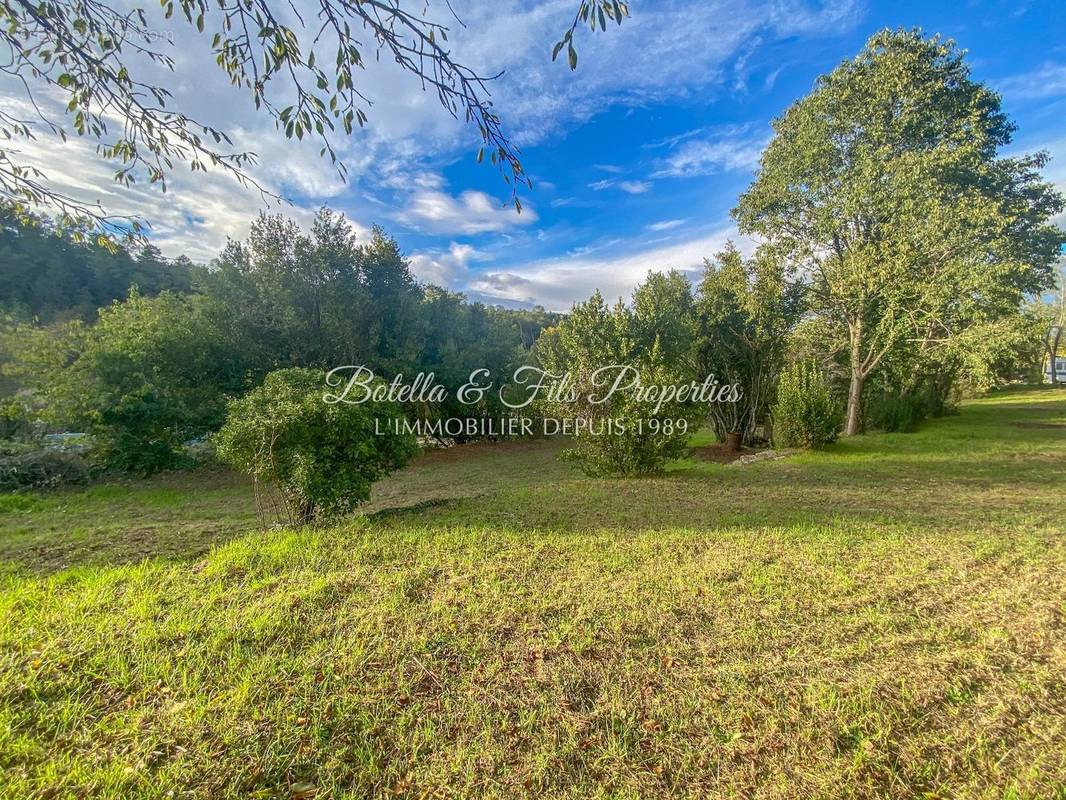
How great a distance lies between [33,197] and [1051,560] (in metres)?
7.43

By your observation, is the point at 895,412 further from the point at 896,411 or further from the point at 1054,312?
the point at 1054,312

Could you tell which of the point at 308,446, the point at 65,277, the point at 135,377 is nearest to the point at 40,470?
the point at 135,377

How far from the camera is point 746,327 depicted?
11883mm

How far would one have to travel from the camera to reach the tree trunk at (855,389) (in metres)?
11.8

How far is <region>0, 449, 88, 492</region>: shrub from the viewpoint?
773cm

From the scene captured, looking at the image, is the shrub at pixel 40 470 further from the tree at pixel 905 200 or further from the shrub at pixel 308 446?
the tree at pixel 905 200

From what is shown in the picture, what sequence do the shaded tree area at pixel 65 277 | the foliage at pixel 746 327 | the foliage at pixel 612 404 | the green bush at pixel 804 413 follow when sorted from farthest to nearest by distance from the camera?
the shaded tree area at pixel 65 277 < the foliage at pixel 746 327 < the green bush at pixel 804 413 < the foliage at pixel 612 404

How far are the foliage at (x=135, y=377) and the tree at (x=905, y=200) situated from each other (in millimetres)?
15021

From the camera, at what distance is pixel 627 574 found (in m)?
3.12

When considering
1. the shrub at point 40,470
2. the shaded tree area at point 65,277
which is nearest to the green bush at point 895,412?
the shrub at point 40,470

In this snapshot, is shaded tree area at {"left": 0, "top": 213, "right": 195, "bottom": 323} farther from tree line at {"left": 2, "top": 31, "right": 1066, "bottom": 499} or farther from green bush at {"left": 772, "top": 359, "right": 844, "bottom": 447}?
green bush at {"left": 772, "top": 359, "right": 844, "bottom": 447}

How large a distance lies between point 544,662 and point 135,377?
35.8 feet

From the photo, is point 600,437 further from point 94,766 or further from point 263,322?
point 263,322

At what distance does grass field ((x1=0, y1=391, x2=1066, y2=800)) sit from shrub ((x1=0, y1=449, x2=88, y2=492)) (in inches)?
220
